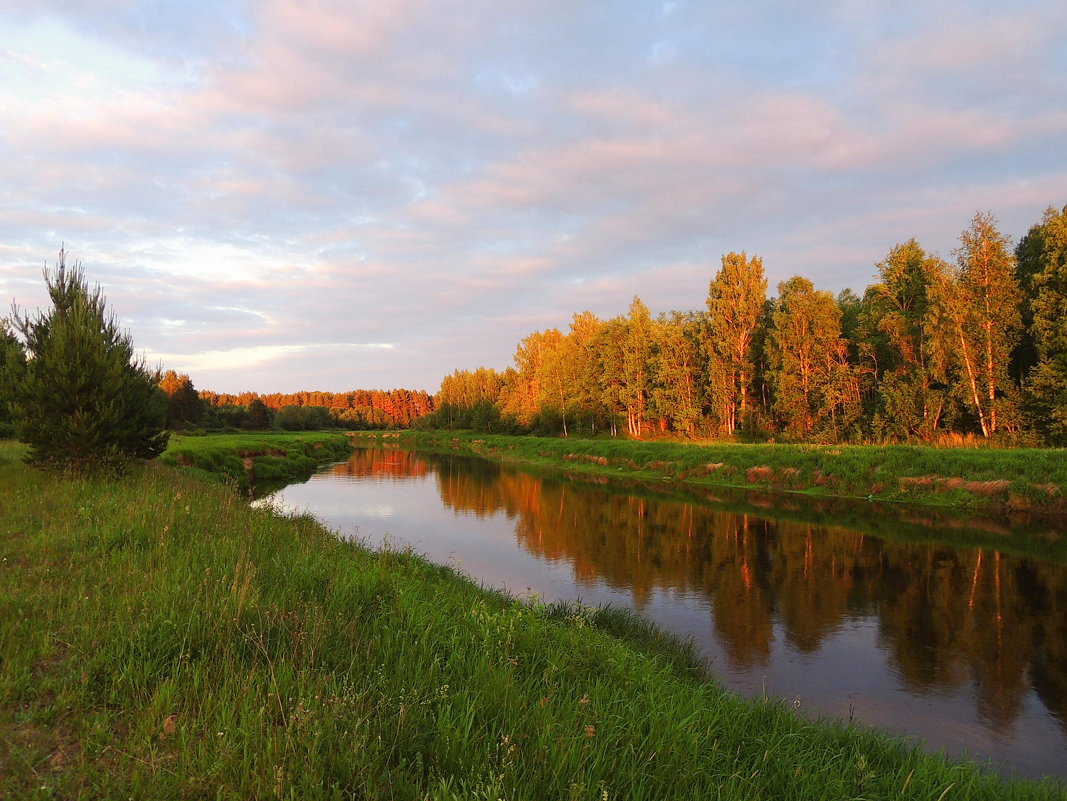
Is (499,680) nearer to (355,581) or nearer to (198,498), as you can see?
(355,581)

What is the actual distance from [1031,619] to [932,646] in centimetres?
349

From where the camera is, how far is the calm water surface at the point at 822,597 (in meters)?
9.14

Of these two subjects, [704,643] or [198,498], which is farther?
[198,498]

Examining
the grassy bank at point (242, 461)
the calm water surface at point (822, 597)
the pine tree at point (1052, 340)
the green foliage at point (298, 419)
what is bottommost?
the calm water surface at point (822, 597)

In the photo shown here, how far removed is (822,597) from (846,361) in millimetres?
37244

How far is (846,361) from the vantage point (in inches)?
1827

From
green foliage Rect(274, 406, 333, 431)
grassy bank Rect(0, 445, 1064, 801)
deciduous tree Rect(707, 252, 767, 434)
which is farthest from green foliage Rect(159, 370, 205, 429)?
grassy bank Rect(0, 445, 1064, 801)

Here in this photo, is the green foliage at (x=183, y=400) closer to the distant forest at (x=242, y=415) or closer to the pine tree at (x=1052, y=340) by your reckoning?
the distant forest at (x=242, y=415)

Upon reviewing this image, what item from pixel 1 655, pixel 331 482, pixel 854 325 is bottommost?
pixel 331 482

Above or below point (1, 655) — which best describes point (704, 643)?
below

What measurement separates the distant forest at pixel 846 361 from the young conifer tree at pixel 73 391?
40621 millimetres

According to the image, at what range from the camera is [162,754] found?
370 centimetres

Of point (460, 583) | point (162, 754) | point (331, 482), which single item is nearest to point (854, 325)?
point (331, 482)

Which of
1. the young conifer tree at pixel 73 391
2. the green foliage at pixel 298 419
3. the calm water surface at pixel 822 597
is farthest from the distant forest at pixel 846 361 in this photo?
the green foliage at pixel 298 419
